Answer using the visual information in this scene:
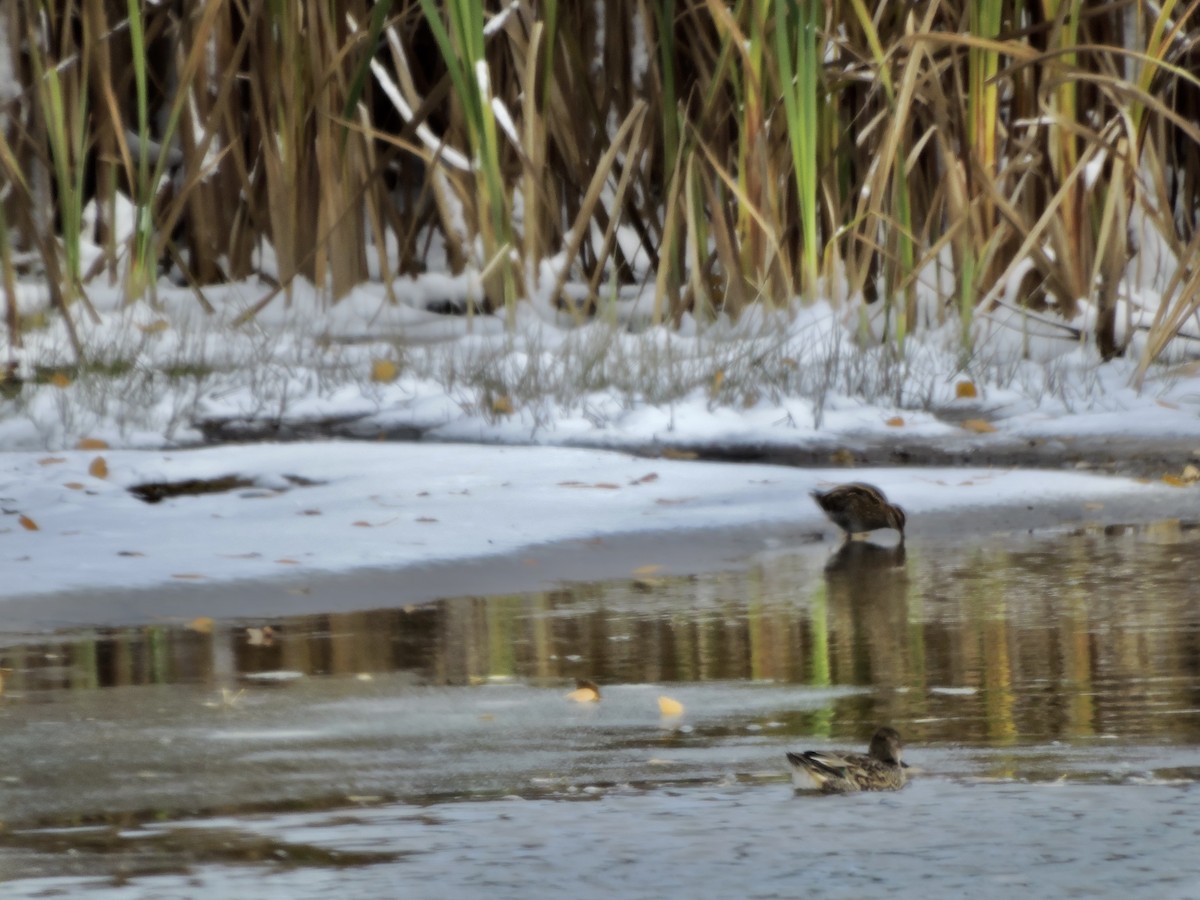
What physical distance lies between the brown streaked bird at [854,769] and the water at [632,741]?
0.02 m

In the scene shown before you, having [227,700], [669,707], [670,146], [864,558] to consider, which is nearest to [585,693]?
[669,707]

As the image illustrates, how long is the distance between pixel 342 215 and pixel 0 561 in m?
4.69

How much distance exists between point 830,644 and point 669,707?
835 millimetres

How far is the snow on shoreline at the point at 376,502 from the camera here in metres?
5.85

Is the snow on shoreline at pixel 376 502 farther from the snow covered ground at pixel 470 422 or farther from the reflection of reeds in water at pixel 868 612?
the reflection of reeds in water at pixel 868 612

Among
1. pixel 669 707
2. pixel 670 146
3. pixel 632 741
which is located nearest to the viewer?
pixel 632 741

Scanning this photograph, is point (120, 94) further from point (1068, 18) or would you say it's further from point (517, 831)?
point (517, 831)

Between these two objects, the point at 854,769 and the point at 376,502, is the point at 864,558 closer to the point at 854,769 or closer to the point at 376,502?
the point at 376,502

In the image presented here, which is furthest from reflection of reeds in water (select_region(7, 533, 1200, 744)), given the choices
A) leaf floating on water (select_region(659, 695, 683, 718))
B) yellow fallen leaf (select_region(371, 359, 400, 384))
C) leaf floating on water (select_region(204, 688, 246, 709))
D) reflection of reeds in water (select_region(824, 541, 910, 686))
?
yellow fallen leaf (select_region(371, 359, 400, 384))

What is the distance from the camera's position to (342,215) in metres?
10.2

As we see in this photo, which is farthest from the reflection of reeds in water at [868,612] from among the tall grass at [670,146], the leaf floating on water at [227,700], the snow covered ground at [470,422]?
the tall grass at [670,146]

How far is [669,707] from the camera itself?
391 centimetres

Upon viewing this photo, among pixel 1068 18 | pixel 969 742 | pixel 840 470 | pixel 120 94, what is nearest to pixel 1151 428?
pixel 840 470

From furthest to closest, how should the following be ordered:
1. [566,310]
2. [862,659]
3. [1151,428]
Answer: [566,310] → [1151,428] → [862,659]
